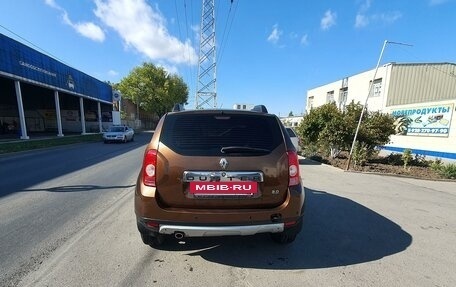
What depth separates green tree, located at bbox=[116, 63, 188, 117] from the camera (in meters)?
58.4

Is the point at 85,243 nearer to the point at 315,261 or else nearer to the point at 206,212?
the point at 206,212

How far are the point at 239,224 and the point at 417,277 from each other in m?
2.07

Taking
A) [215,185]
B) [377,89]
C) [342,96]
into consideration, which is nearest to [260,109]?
[215,185]

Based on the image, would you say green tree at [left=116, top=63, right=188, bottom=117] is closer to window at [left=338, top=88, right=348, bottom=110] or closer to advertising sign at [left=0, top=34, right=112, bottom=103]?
advertising sign at [left=0, top=34, right=112, bottom=103]

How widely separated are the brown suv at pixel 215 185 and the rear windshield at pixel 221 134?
1cm

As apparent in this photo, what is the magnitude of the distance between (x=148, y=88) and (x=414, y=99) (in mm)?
49518

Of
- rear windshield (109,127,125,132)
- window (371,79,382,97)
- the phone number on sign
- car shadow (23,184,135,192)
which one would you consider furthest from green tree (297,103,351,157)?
rear windshield (109,127,125,132)

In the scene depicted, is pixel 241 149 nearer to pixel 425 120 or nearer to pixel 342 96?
pixel 425 120

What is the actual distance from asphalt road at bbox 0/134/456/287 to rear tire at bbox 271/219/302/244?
9cm

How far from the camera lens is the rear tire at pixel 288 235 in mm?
3246

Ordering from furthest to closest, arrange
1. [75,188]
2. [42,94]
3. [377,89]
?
[42,94] → [377,89] → [75,188]

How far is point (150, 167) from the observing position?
3.03 meters

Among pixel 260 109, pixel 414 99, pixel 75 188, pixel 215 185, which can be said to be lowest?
pixel 75 188

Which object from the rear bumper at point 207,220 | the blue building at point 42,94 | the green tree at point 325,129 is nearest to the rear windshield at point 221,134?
the rear bumper at point 207,220
